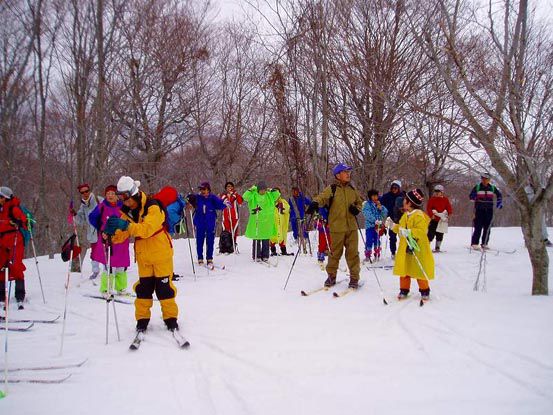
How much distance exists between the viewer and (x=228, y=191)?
10445 millimetres

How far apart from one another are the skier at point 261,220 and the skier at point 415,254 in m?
4.24

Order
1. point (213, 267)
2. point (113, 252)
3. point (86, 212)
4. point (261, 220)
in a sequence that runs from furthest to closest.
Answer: point (261, 220)
point (213, 267)
point (86, 212)
point (113, 252)

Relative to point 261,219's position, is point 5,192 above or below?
above

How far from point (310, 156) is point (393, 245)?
2838 mm

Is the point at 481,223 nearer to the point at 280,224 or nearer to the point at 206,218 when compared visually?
the point at 280,224

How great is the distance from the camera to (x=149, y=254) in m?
4.72

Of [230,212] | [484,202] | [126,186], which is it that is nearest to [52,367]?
[126,186]

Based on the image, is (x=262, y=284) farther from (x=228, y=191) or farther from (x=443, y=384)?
(x=443, y=384)

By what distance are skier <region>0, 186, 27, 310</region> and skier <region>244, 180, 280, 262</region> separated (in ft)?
15.9

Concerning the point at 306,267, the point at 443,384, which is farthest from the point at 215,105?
the point at 443,384

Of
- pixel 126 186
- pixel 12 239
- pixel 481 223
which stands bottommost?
pixel 12 239

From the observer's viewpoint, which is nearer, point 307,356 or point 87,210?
point 307,356

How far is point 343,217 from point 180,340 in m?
3.27

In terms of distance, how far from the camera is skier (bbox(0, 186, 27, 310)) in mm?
6141
